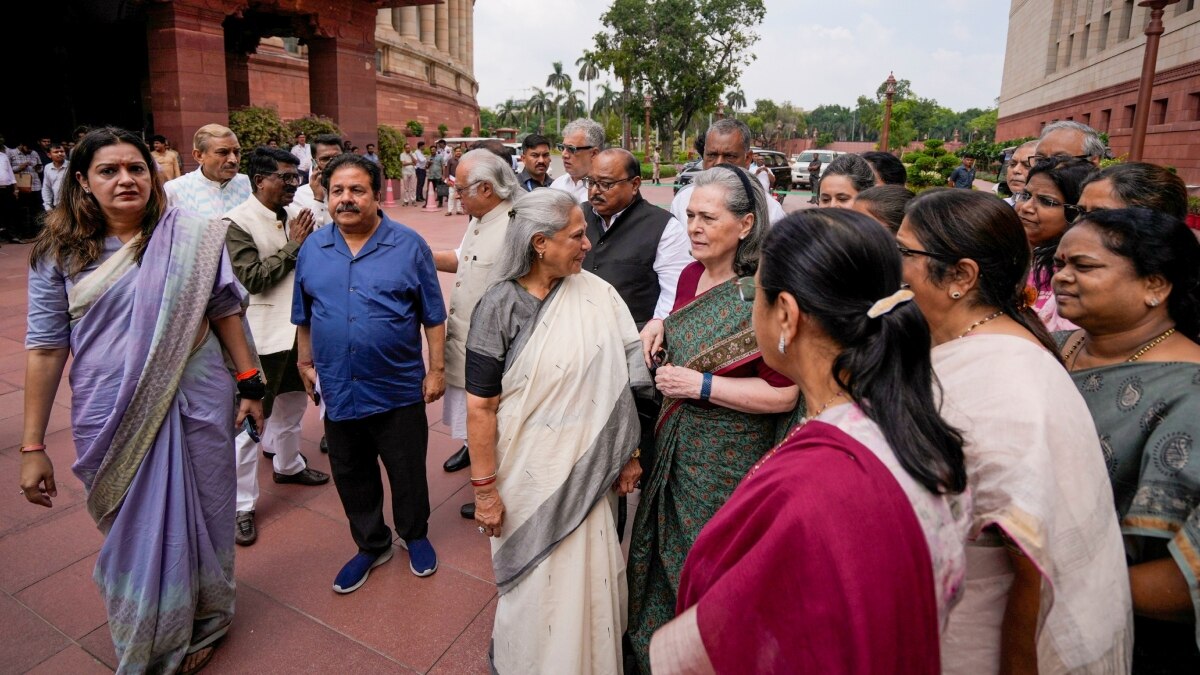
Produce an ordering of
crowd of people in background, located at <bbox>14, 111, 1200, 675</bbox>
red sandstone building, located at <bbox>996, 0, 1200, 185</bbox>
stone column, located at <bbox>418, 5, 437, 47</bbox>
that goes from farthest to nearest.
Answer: stone column, located at <bbox>418, 5, 437, 47</bbox> → red sandstone building, located at <bbox>996, 0, 1200, 185</bbox> → crowd of people in background, located at <bbox>14, 111, 1200, 675</bbox>

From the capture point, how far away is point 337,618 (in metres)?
2.68

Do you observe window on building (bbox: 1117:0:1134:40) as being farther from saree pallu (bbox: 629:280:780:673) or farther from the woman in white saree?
the woman in white saree

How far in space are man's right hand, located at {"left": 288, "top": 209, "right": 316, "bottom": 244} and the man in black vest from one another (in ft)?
4.66

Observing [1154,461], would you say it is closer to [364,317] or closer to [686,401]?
→ [686,401]

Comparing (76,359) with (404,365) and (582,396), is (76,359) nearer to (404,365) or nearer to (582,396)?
(404,365)

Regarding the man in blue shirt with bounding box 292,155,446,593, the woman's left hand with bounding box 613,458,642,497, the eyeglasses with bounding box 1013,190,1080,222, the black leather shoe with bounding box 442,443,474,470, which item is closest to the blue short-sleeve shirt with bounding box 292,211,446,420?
the man in blue shirt with bounding box 292,155,446,593

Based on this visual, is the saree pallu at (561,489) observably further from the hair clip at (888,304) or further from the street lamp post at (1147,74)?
the street lamp post at (1147,74)

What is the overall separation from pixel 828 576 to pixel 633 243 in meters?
2.36

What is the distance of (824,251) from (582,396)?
1.15 m

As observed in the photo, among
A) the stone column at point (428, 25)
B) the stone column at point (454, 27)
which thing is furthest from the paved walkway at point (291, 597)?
the stone column at point (454, 27)

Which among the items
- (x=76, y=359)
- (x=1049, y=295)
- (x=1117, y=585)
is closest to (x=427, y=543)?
(x=76, y=359)

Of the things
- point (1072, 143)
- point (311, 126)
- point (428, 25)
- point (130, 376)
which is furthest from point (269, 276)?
point (428, 25)

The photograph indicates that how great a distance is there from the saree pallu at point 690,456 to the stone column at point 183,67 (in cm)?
1186

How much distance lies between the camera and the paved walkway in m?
2.45
